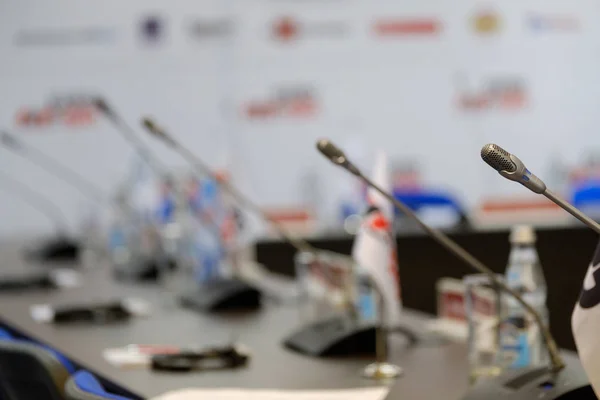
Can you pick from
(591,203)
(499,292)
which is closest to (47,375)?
(499,292)

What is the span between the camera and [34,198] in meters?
6.64

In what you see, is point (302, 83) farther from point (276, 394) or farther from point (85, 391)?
point (85, 391)

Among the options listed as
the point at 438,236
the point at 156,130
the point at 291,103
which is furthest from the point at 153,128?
the point at 291,103

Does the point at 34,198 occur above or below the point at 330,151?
above

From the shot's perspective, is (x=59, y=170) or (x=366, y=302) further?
(x=59, y=170)

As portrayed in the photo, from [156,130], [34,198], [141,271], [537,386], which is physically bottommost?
[537,386]

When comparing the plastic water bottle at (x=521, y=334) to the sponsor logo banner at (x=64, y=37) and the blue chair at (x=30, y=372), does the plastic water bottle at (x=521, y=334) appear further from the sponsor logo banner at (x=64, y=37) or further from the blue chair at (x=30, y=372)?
the sponsor logo banner at (x=64, y=37)

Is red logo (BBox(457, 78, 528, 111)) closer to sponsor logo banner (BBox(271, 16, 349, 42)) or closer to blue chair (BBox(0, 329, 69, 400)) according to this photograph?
sponsor logo banner (BBox(271, 16, 349, 42))

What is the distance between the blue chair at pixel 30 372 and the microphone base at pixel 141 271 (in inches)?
65.3

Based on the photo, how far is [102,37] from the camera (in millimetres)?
6711

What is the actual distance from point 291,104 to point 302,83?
0.16m

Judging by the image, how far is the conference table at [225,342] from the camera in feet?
5.21

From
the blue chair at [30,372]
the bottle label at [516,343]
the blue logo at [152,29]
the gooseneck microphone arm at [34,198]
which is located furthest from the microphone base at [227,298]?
the blue logo at [152,29]

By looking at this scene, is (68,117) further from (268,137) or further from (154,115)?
(268,137)
